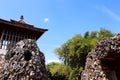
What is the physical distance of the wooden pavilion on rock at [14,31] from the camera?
1278 centimetres

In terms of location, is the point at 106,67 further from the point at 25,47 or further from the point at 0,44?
the point at 0,44

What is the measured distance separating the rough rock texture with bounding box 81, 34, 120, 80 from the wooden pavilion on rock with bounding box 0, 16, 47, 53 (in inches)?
275

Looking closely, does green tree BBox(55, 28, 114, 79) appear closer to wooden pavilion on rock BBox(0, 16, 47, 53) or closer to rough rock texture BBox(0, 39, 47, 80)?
wooden pavilion on rock BBox(0, 16, 47, 53)

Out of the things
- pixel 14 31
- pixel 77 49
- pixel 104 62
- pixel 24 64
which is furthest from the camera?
pixel 77 49

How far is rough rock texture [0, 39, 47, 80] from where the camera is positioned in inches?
97.4

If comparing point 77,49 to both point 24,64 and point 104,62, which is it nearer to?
point 104,62

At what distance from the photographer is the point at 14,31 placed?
13.2 metres

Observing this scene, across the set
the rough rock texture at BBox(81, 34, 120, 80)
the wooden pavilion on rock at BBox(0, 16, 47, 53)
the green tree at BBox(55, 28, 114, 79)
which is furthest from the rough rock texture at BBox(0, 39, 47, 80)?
the green tree at BBox(55, 28, 114, 79)

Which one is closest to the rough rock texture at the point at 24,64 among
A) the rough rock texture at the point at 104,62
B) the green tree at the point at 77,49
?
the rough rock texture at the point at 104,62

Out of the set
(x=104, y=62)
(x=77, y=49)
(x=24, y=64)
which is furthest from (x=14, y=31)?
(x=77, y=49)

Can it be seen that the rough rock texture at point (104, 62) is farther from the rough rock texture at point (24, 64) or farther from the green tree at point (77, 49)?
the green tree at point (77, 49)

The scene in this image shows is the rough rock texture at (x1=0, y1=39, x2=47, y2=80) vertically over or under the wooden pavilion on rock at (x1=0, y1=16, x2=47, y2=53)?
under

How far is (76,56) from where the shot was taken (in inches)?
1083

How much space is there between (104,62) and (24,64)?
16.2 feet
